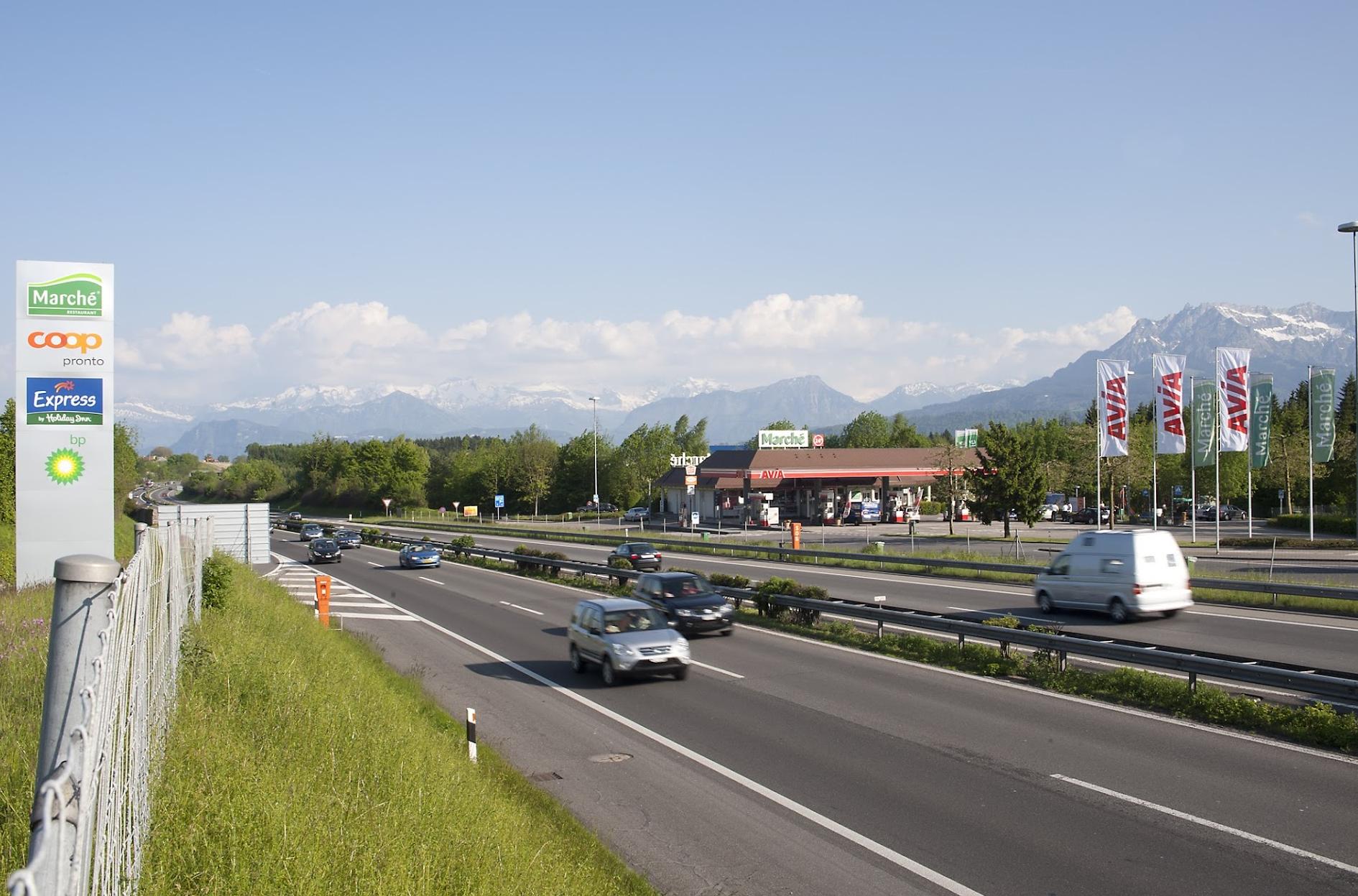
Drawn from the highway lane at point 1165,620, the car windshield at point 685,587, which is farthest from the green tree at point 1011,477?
the car windshield at point 685,587

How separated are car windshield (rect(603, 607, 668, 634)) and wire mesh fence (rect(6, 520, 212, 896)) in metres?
10.5

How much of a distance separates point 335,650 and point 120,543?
26383 millimetres

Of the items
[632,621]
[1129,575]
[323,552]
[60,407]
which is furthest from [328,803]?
[323,552]

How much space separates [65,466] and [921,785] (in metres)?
22.1

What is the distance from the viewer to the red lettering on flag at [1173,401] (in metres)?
43.9

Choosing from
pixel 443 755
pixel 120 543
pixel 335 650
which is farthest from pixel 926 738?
pixel 120 543

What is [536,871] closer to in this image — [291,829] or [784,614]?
[291,829]

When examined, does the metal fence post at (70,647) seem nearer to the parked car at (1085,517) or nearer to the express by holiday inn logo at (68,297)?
the express by holiday inn logo at (68,297)

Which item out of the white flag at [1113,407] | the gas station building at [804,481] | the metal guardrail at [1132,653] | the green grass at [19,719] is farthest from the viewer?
the gas station building at [804,481]

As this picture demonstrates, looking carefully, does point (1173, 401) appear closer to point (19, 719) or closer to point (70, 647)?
point (19, 719)

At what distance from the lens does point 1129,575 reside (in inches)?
885

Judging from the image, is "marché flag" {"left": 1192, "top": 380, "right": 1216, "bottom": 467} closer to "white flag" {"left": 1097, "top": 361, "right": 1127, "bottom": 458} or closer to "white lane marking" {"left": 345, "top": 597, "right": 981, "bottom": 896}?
"white flag" {"left": 1097, "top": 361, "right": 1127, "bottom": 458}

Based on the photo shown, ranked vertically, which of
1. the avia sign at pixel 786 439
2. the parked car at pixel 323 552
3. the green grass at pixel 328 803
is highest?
the avia sign at pixel 786 439

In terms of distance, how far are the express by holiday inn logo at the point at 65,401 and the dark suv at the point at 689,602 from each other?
46.9ft
